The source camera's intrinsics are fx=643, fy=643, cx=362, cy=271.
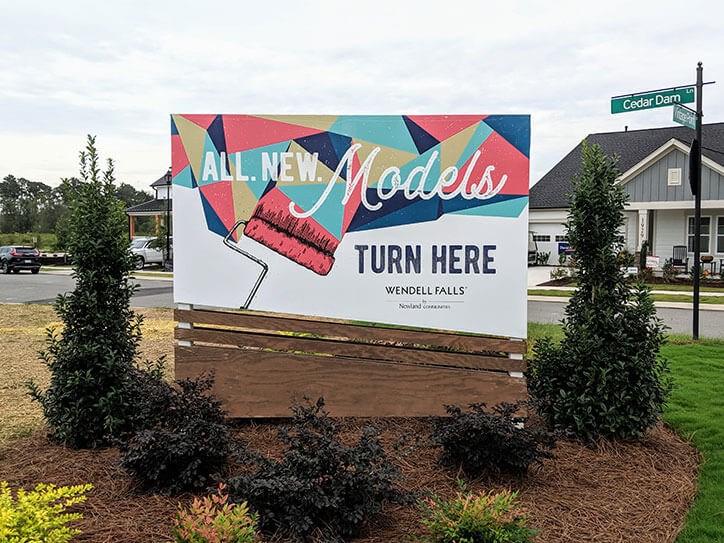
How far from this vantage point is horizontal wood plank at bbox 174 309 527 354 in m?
5.29

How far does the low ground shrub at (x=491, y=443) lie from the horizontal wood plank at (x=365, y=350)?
73 centimetres

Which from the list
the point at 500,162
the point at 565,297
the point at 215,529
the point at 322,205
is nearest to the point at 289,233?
the point at 322,205

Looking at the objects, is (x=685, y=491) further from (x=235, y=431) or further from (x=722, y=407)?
(x=235, y=431)

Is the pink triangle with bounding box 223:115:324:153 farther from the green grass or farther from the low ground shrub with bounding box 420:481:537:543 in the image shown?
the green grass

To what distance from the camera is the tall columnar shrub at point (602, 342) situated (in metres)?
5.08

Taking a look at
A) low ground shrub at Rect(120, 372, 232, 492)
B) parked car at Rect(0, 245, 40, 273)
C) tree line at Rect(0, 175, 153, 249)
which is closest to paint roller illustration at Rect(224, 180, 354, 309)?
low ground shrub at Rect(120, 372, 232, 492)

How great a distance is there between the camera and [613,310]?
5.14 meters

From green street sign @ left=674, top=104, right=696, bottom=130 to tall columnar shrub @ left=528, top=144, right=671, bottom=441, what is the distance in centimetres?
408

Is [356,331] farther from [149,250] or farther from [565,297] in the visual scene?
[149,250]

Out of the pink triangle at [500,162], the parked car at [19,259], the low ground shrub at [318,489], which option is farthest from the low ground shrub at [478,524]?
the parked car at [19,259]

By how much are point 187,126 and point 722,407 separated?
5679 mm

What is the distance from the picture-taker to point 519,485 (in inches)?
173

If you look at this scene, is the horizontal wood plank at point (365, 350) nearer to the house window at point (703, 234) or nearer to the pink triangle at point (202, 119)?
the pink triangle at point (202, 119)

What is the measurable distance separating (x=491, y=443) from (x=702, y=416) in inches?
111
